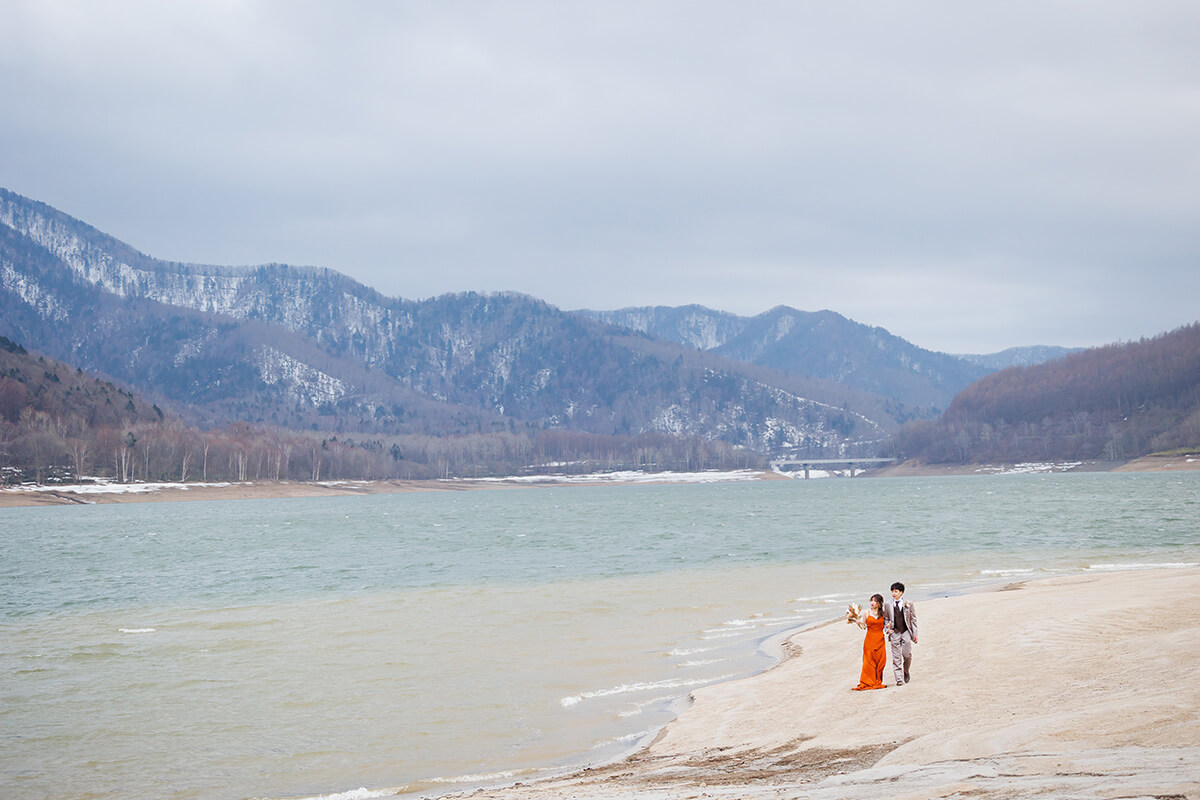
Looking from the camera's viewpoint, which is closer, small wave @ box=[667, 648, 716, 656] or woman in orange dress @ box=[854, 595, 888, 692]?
woman in orange dress @ box=[854, 595, 888, 692]

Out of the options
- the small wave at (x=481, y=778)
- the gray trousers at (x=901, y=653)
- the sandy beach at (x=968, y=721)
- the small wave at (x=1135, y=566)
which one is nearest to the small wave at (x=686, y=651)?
the sandy beach at (x=968, y=721)

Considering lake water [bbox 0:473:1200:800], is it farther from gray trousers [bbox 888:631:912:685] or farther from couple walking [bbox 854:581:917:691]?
gray trousers [bbox 888:631:912:685]

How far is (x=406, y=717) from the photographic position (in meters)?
19.5

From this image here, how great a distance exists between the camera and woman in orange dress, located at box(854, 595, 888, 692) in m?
17.4

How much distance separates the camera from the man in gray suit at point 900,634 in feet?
56.4

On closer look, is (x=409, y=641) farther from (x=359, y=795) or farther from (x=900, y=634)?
(x=900, y=634)

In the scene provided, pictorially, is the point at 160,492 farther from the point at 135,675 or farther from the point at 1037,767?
the point at 1037,767

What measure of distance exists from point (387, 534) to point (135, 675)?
6050 centimetres

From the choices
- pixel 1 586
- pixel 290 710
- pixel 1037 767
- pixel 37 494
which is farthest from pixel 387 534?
pixel 37 494

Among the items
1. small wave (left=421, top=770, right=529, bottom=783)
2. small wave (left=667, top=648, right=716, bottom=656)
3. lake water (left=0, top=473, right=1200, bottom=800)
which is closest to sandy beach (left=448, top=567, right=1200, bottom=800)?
small wave (left=421, top=770, right=529, bottom=783)

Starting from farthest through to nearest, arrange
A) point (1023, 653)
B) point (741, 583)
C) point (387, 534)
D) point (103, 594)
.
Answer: point (387, 534)
point (103, 594)
point (741, 583)
point (1023, 653)

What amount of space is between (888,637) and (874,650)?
0.37 metres

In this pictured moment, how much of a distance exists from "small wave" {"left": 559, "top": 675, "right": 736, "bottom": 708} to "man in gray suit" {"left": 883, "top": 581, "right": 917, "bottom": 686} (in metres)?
4.97

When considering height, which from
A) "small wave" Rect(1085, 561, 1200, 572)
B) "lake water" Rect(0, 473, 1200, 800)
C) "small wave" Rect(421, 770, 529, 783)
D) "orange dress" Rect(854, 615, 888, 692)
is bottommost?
"lake water" Rect(0, 473, 1200, 800)
